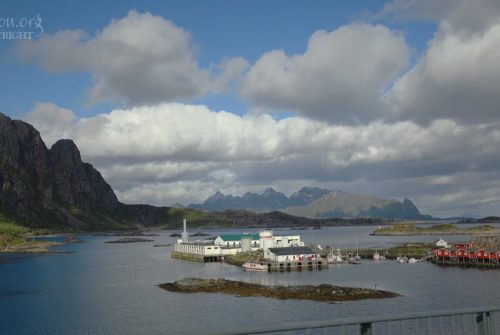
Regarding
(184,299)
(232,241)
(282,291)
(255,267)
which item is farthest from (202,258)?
(282,291)

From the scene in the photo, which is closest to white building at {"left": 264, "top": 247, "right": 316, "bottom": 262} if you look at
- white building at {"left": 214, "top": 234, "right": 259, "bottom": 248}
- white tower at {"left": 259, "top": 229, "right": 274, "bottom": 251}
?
white tower at {"left": 259, "top": 229, "right": 274, "bottom": 251}

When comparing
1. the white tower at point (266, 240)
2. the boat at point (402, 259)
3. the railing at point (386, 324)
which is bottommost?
the boat at point (402, 259)

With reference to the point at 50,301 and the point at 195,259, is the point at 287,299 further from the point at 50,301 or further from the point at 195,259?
the point at 195,259

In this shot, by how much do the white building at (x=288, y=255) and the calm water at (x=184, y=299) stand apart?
701 cm

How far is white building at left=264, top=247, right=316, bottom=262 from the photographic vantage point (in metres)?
120

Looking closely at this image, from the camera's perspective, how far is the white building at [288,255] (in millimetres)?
120125

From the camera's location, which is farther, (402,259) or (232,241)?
(232,241)

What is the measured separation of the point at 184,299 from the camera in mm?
75000

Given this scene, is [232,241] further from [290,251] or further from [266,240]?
[290,251]

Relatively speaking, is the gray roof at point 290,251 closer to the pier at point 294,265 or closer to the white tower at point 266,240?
the pier at point 294,265

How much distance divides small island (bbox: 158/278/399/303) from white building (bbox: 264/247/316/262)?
32.9 meters

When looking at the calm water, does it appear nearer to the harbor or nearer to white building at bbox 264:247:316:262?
the harbor

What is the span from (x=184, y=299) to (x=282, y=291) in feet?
49.3

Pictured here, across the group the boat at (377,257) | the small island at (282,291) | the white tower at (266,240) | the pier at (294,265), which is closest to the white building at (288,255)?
the pier at (294,265)
